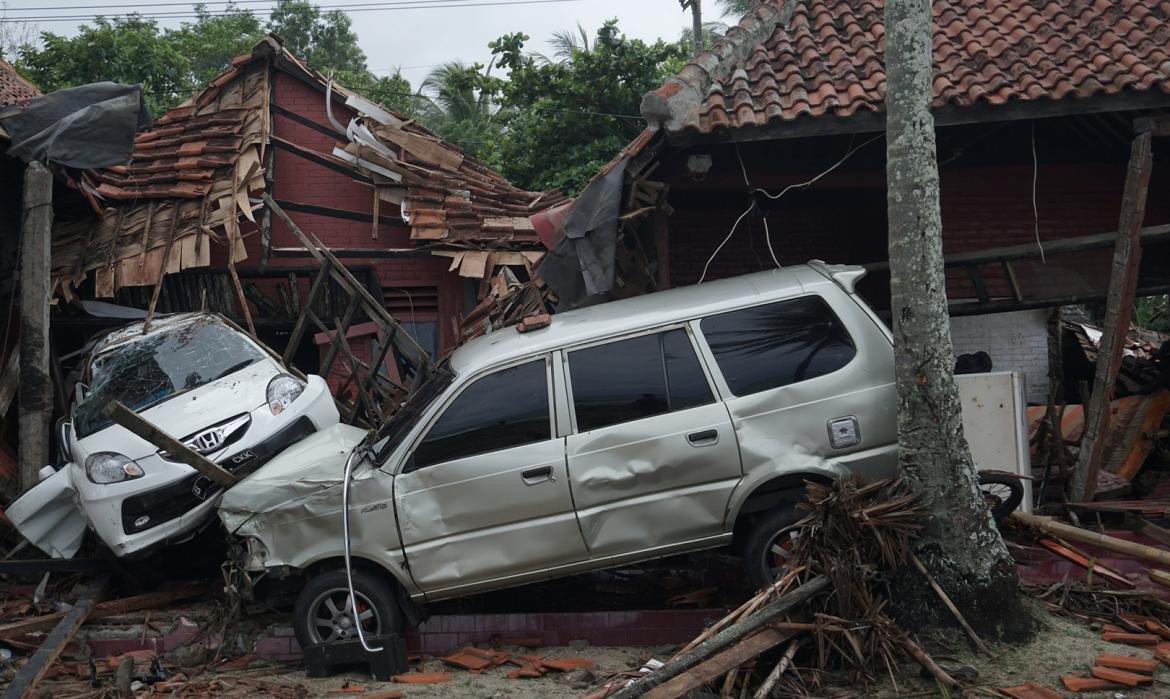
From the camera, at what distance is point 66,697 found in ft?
20.4

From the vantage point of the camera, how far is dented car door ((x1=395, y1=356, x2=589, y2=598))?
6.34m

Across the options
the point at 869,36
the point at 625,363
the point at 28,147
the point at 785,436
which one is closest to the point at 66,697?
the point at 625,363

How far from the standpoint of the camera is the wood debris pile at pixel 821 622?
5.36 m

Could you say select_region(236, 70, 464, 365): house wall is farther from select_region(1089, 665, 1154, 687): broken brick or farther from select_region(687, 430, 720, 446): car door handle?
select_region(1089, 665, 1154, 687): broken brick

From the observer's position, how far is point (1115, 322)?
25.8 ft

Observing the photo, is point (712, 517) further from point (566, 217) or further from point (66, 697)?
point (66, 697)

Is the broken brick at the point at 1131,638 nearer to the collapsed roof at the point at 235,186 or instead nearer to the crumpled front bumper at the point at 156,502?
the crumpled front bumper at the point at 156,502

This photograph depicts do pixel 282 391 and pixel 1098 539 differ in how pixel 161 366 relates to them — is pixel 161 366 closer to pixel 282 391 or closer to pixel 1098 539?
pixel 282 391

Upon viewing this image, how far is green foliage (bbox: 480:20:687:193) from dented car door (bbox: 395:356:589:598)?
484 inches

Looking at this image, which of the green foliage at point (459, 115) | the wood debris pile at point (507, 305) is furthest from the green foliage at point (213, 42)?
the wood debris pile at point (507, 305)

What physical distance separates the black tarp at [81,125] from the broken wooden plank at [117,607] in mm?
5004

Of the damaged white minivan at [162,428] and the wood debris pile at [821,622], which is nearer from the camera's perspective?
the wood debris pile at [821,622]

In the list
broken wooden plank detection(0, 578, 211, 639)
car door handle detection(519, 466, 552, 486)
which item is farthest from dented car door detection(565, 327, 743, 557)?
broken wooden plank detection(0, 578, 211, 639)

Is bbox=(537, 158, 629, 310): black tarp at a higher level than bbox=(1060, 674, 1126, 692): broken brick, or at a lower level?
higher
